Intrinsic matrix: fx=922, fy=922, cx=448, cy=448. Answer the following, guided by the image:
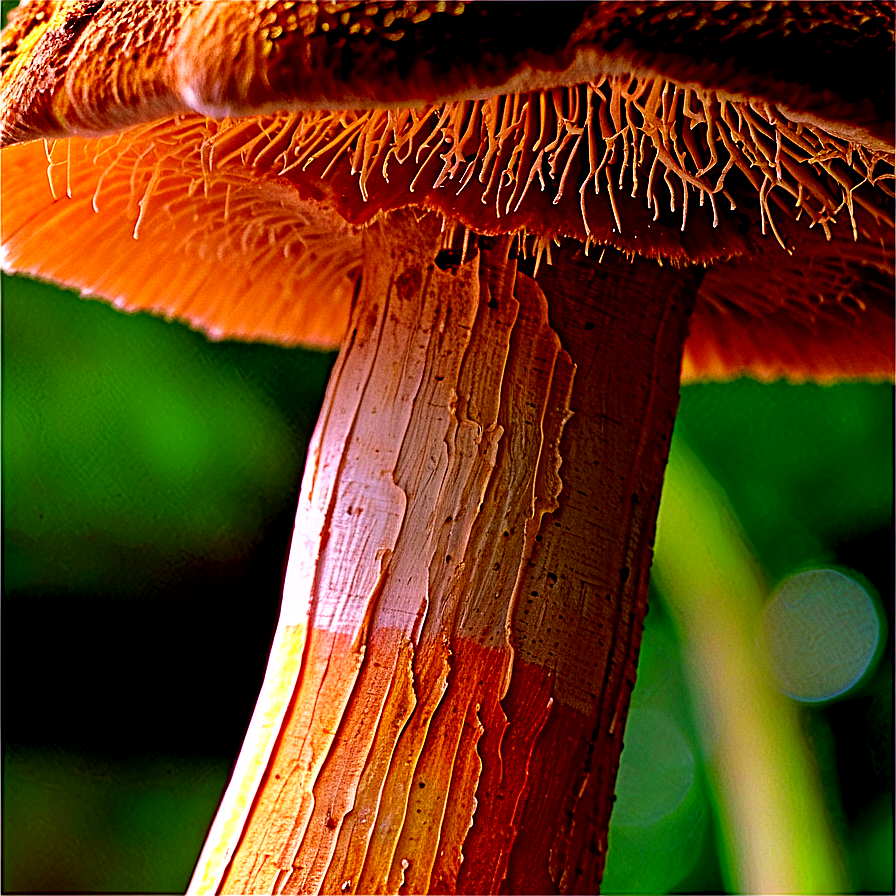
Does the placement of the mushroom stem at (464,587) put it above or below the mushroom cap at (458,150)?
below

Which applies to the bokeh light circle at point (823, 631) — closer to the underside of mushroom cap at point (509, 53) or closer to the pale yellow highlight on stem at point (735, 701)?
the pale yellow highlight on stem at point (735, 701)

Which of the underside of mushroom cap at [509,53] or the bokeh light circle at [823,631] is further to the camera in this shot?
the bokeh light circle at [823,631]

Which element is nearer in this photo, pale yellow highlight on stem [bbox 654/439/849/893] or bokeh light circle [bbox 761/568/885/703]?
pale yellow highlight on stem [bbox 654/439/849/893]

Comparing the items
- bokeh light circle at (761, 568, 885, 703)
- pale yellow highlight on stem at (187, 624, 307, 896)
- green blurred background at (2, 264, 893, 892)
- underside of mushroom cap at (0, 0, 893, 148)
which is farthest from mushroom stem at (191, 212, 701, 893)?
bokeh light circle at (761, 568, 885, 703)

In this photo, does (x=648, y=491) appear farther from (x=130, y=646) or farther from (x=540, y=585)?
(x=130, y=646)

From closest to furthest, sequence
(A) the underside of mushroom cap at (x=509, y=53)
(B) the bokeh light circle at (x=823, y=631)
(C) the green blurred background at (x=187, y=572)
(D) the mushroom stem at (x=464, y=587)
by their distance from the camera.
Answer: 1. (A) the underside of mushroom cap at (x=509, y=53)
2. (D) the mushroom stem at (x=464, y=587)
3. (C) the green blurred background at (x=187, y=572)
4. (B) the bokeh light circle at (x=823, y=631)

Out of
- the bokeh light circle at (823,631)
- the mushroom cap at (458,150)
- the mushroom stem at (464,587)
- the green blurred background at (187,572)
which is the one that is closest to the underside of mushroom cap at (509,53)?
the mushroom cap at (458,150)

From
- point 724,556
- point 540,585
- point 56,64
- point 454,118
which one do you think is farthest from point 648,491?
point 724,556

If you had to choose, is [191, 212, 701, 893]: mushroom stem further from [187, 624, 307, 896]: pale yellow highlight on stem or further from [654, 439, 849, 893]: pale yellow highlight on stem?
[654, 439, 849, 893]: pale yellow highlight on stem

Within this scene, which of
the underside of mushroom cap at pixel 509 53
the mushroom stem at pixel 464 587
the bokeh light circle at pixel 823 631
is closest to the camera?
the underside of mushroom cap at pixel 509 53
